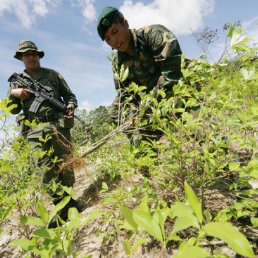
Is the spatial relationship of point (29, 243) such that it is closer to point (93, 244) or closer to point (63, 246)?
point (63, 246)

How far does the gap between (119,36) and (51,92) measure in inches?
64.1

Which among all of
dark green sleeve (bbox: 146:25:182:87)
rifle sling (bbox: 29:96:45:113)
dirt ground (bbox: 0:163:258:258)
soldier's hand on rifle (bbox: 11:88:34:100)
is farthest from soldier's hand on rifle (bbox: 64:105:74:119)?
dark green sleeve (bbox: 146:25:182:87)

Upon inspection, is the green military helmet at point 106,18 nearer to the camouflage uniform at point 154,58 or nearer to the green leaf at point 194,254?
the camouflage uniform at point 154,58

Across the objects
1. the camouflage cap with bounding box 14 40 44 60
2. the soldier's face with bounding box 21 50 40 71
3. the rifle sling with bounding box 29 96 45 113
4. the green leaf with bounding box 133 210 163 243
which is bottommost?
the green leaf with bounding box 133 210 163 243

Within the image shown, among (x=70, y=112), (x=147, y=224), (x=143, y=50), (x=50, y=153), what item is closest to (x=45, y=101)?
(x=70, y=112)

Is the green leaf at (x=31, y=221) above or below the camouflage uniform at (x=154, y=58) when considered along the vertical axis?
below

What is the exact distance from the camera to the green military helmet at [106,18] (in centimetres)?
208

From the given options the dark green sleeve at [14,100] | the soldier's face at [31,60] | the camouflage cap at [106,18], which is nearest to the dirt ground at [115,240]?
the camouflage cap at [106,18]

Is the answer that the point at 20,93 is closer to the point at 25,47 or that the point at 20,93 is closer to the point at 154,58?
the point at 25,47

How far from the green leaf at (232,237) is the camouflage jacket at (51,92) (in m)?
2.98

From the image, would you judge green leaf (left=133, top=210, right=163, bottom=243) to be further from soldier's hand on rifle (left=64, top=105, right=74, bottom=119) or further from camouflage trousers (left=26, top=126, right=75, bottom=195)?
soldier's hand on rifle (left=64, top=105, right=74, bottom=119)

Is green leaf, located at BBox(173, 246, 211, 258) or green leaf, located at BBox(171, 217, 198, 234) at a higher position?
green leaf, located at BBox(171, 217, 198, 234)

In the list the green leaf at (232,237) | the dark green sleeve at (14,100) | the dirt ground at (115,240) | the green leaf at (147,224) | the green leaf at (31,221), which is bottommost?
the dirt ground at (115,240)

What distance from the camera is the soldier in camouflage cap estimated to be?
1933 mm
